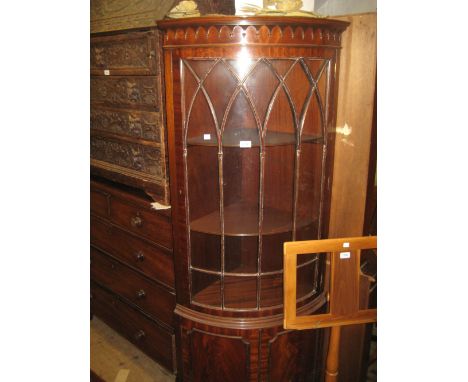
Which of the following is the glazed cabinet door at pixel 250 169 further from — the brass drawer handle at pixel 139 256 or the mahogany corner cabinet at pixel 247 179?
the brass drawer handle at pixel 139 256

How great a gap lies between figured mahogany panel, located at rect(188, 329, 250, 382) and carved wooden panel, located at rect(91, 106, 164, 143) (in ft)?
2.67

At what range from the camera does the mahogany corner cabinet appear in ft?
4.07

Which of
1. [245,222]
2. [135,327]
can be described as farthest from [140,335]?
[245,222]

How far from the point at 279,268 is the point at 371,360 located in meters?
0.75

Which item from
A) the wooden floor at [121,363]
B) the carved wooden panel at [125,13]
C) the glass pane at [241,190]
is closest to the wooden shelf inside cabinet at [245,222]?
the glass pane at [241,190]

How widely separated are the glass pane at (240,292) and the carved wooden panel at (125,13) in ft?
3.43

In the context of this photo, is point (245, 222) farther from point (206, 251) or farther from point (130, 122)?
point (130, 122)

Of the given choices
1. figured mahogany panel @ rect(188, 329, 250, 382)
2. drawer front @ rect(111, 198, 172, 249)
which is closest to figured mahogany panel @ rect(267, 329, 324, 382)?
figured mahogany panel @ rect(188, 329, 250, 382)

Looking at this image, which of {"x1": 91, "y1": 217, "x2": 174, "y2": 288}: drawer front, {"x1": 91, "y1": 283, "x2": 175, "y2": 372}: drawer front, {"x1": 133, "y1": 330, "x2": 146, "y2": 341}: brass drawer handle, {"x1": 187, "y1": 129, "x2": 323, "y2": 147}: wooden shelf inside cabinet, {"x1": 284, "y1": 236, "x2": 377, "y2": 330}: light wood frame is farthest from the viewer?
{"x1": 133, "y1": 330, "x2": 146, "y2": 341}: brass drawer handle

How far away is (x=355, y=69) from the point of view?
142 centimetres

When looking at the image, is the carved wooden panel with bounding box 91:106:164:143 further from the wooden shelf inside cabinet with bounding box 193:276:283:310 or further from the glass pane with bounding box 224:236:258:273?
the wooden shelf inside cabinet with bounding box 193:276:283:310

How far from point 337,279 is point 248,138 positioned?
1.85ft

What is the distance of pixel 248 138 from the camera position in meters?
1.38

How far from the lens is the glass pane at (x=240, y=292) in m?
1.53
